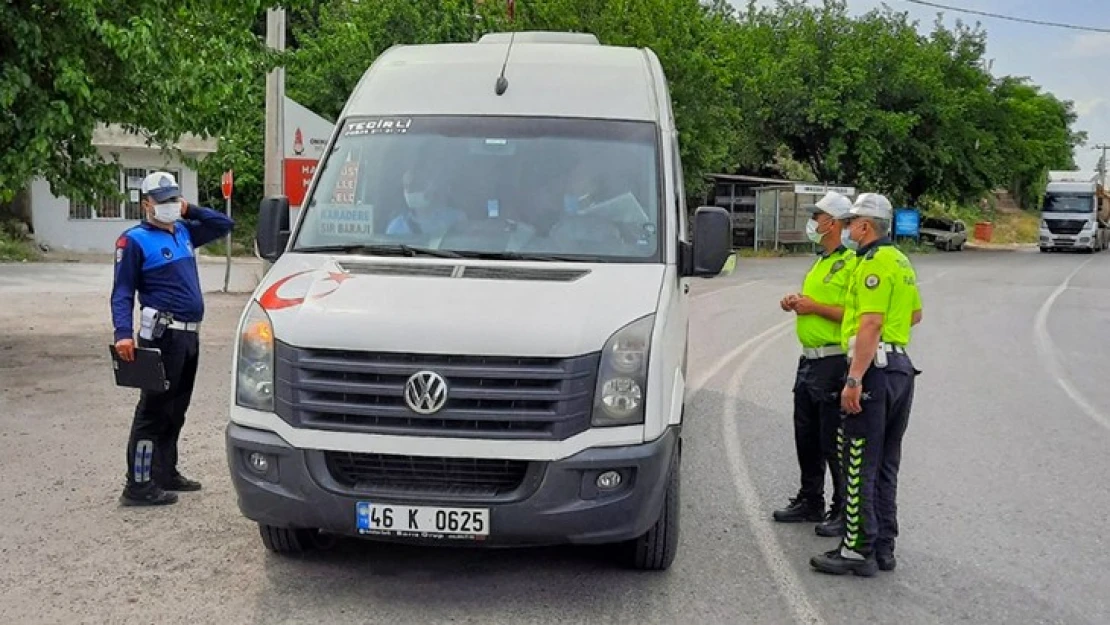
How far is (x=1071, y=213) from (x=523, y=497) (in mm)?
50578

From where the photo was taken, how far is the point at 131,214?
31.0 metres

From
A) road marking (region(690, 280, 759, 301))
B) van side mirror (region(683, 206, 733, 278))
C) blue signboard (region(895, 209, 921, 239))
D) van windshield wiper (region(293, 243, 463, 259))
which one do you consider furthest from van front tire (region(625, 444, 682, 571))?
blue signboard (region(895, 209, 921, 239))

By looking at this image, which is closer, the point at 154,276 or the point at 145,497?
the point at 154,276

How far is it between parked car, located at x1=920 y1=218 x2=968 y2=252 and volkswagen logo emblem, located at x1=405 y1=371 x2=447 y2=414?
47849mm

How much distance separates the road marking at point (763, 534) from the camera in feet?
16.0

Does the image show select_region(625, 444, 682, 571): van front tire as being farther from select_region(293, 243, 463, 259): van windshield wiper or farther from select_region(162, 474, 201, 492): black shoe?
select_region(162, 474, 201, 492): black shoe

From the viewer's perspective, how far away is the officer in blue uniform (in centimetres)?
598

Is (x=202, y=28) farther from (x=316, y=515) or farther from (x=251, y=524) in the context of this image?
(x=316, y=515)

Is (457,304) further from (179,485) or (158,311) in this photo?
(179,485)

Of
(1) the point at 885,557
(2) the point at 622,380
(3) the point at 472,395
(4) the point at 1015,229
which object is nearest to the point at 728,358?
(1) the point at 885,557

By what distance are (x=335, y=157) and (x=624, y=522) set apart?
261 cm

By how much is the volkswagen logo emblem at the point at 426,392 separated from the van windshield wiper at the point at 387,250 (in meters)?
0.92

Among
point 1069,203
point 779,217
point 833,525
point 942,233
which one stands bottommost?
point 833,525

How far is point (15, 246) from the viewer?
2706 centimetres
